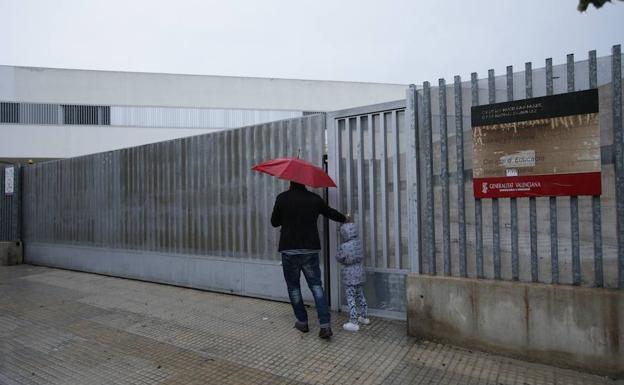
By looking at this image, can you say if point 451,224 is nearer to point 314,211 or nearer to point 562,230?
point 562,230

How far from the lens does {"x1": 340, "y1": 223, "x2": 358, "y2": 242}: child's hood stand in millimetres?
5301

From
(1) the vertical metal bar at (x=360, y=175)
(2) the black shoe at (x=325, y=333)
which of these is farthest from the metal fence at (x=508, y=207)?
(2) the black shoe at (x=325, y=333)

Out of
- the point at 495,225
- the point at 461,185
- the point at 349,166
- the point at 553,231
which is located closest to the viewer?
the point at 553,231

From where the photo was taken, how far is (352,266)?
5.28 metres

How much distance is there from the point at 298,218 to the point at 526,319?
2.51 m

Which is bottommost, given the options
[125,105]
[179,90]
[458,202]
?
[458,202]

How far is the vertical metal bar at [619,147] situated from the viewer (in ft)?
12.8

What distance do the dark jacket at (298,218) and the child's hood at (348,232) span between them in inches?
13.1

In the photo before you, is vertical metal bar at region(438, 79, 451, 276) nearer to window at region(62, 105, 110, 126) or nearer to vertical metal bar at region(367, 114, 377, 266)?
vertical metal bar at region(367, 114, 377, 266)

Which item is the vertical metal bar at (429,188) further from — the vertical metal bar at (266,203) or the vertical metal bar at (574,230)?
the vertical metal bar at (266,203)

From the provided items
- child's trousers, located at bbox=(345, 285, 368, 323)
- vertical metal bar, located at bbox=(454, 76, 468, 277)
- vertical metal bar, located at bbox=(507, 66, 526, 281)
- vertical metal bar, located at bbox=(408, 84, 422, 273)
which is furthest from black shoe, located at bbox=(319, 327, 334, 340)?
vertical metal bar, located at bbox=(507, 66, 526, 281)

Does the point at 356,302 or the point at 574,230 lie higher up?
the point at 574,230

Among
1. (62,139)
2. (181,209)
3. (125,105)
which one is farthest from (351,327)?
(125,105)

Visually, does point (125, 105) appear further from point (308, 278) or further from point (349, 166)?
point (308, 278)
